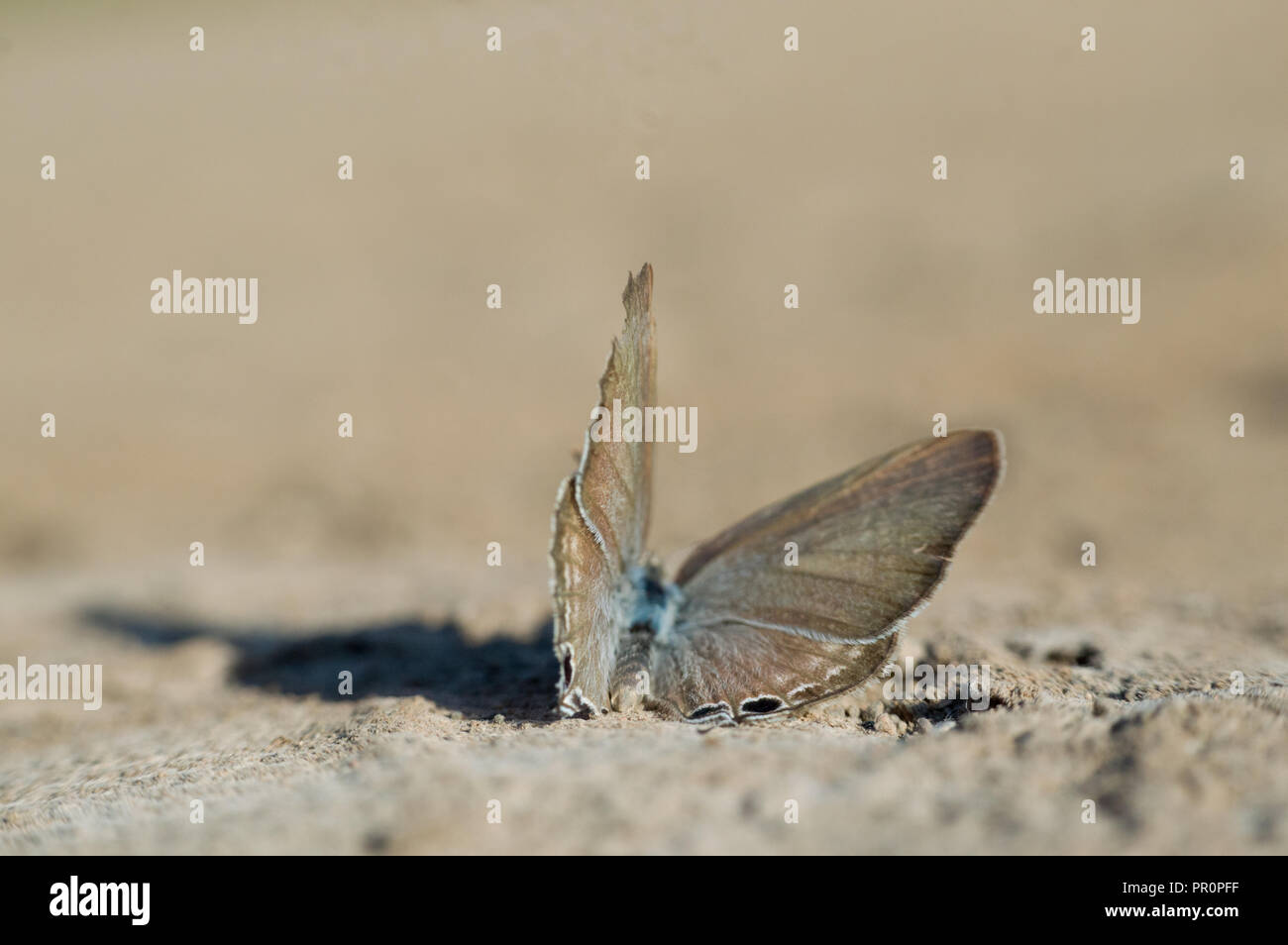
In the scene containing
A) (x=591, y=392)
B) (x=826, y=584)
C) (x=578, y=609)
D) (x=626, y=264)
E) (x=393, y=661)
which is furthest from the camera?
(x=626, y=264)

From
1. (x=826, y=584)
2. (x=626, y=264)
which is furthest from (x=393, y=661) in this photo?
(x=626, y=264)

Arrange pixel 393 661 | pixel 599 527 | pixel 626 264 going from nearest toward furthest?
pixel 599 527 → pixel 393 661 → pixel 626 264

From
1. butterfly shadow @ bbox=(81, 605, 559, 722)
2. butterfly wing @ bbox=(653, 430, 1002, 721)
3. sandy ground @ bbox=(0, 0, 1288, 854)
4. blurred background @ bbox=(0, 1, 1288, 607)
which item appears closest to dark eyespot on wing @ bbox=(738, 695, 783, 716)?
butterfly wing @ bbox=(653, 430, 1002, 721)

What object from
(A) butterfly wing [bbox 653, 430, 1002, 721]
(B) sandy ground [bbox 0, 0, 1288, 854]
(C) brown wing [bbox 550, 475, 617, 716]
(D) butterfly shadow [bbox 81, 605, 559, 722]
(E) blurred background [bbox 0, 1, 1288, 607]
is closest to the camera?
(B) sandy ground [bbox 0, 0, 1288, 854]

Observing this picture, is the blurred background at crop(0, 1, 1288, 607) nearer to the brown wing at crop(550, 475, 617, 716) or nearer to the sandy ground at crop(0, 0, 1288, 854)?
the sandy ground at crop(0, 0, 1288, 854)

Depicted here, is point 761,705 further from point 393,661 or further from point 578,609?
point 393,661

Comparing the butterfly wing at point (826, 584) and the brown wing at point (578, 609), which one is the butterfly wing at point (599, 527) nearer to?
the brown wing at point (578, 609)
